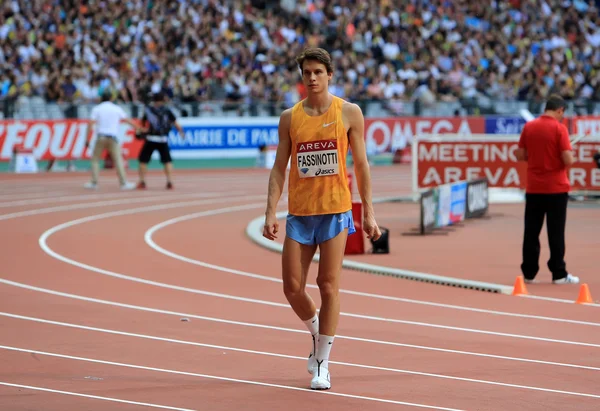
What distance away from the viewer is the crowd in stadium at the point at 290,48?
32.3m

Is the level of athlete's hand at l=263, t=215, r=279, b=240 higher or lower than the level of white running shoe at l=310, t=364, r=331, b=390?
higher

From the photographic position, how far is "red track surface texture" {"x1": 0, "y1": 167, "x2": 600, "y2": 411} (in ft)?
23.7

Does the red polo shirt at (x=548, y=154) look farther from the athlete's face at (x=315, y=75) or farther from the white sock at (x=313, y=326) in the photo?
the athlete's face at (x=315, y=75)

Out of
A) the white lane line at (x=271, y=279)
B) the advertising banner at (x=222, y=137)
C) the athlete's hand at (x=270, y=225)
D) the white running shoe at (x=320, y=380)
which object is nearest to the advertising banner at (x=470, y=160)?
the white lane line at (x=271, y=279)

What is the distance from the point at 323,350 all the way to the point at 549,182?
214 inches

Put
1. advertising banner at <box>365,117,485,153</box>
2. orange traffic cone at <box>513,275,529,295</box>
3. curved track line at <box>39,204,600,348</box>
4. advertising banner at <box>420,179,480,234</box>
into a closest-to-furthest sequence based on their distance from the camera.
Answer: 1. curved track line at <box>39,204,600,348</box>
2. orange traffic cone at <box>513,275,529,295</box>
3. advertising banner at <box>420,179,480,234</box>
4. advertising banner at <box>365,117,485,153</box>

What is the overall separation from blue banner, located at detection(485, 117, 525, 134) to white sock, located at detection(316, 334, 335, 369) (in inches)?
1198

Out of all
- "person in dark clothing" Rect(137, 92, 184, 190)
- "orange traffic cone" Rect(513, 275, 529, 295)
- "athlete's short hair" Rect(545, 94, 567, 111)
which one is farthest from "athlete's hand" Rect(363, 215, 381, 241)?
"person in dark clothing" Rect(137, 92, 184, 190)

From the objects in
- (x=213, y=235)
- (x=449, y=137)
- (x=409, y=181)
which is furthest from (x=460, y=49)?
(x=213, y=235)

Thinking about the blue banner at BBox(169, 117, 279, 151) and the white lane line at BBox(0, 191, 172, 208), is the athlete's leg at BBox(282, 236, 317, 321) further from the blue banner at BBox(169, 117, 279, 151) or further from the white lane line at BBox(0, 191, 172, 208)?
the blue banner at BBox(169, 117, 279, 151)

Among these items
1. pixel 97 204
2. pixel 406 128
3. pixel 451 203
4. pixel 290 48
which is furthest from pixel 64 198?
pixel 290 48

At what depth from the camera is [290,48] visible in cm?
3744

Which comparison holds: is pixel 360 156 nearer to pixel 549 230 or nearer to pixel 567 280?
pixel 549 230

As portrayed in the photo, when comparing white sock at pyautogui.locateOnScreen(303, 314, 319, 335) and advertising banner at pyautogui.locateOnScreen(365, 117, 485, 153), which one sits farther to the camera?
advertising banner at pyautogui.locateOnScreen(365, 117, 485, 153)
